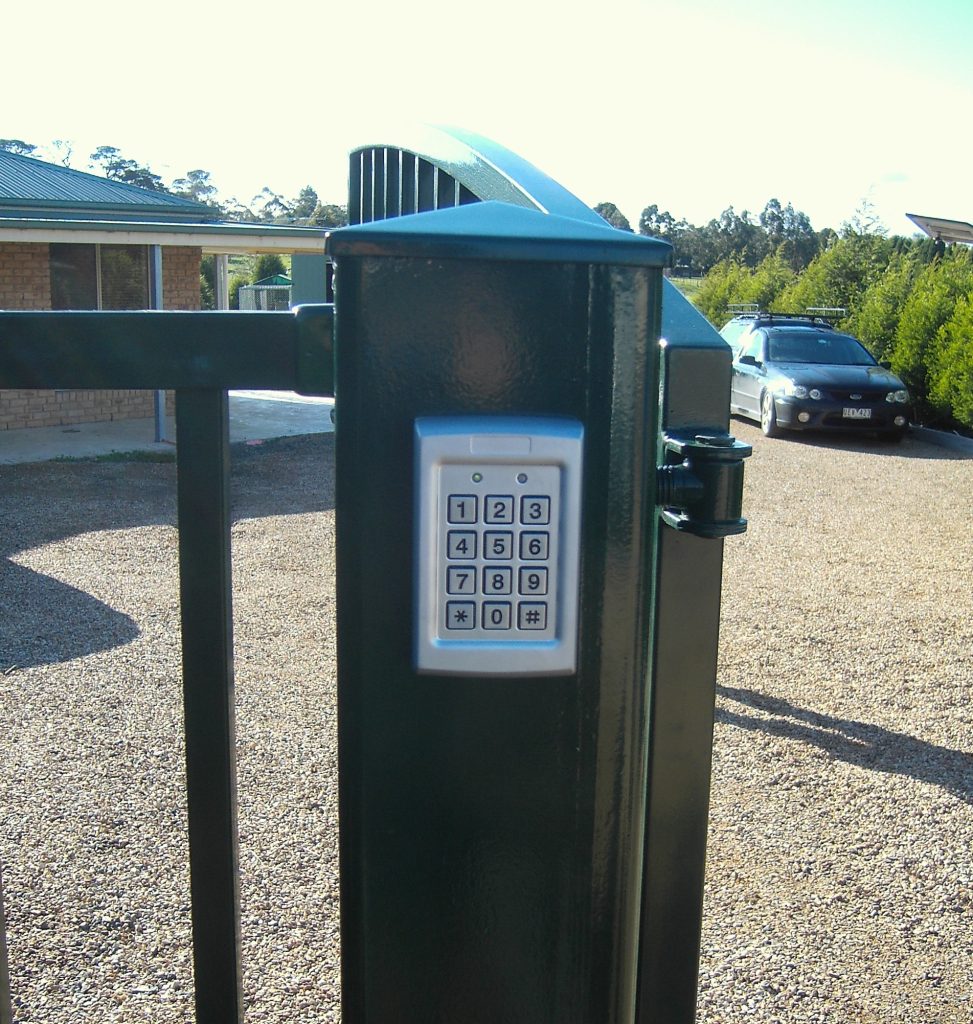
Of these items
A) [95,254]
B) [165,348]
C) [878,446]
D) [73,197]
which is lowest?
[878,446]

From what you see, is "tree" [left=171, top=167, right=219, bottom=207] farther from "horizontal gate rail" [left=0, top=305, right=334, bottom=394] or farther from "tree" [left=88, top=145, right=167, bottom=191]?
"horizontal gate rail" [left=0, top=305, right=334, bottom=394]

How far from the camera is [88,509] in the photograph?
35.3ft

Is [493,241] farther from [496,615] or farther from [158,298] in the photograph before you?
[158,298]

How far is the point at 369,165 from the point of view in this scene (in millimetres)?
2508

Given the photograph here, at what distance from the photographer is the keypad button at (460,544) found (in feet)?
3.60

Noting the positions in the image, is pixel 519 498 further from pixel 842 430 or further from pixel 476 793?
pixel 842 430

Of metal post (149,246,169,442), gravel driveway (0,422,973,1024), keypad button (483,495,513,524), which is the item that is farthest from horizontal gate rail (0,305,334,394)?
metal post (149,246,169,442)

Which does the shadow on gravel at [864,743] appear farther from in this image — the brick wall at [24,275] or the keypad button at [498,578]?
the brick wall at [24,275]

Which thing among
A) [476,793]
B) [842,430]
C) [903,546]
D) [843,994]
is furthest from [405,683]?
[842,430]

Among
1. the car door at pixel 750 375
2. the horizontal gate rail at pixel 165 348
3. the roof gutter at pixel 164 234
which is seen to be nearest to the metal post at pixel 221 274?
the roof gutter at pixel 164 234

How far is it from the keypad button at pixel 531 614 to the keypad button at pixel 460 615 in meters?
0.04

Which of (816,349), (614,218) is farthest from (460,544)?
(614,218)

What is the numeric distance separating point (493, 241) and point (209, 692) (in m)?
0.57

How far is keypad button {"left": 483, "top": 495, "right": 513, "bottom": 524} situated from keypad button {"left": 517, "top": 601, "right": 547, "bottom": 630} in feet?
0.29
